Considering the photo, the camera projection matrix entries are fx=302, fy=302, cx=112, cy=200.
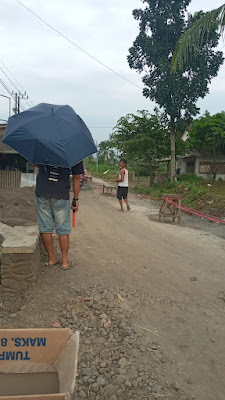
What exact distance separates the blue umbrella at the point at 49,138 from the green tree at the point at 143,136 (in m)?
15.8

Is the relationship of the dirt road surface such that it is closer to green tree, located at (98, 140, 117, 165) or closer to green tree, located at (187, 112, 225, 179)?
green tree, located at (187, 112, 225, 179)

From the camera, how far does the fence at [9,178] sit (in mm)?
16547

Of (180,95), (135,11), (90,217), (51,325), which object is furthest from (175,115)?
(51,325)

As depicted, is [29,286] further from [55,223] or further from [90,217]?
[90,217]

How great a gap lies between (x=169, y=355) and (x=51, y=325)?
1065 mm

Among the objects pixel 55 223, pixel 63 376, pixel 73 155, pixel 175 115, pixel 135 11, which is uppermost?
pixel 135 11

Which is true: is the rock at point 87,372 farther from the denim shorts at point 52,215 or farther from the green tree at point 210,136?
the green tree at point 210,136

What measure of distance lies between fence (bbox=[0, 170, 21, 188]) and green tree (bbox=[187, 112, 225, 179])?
1308cm

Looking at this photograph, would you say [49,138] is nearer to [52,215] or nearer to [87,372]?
[52,215]

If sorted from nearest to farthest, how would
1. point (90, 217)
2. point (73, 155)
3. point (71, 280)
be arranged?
point (73, 155)
point (71, 280)
point (90, 217)

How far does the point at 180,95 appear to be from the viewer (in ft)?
62.8

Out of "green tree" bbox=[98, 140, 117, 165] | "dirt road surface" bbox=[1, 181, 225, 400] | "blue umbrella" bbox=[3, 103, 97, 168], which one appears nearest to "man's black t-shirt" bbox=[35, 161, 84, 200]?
"blue umbrella" bbox=[3, 103, 97, 168]

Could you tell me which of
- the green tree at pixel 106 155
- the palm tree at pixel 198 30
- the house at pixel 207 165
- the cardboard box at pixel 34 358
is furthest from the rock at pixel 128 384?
the green tree at pixel 106 155

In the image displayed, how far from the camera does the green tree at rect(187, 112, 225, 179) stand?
22391 mm
